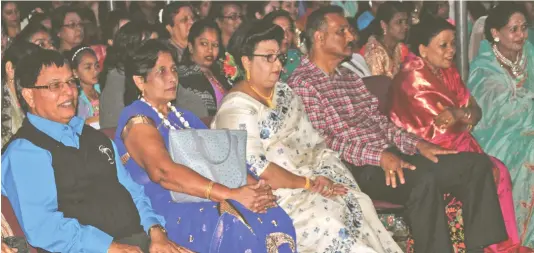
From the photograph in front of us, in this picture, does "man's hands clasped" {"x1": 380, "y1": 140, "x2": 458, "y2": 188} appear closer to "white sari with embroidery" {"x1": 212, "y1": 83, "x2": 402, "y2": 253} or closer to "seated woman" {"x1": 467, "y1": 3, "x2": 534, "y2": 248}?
"white sari with embroidery" {"x1": 212, "y1": 83, "x2": 402, "y2": 253}

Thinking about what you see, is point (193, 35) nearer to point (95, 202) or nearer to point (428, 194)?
point (428, 194)

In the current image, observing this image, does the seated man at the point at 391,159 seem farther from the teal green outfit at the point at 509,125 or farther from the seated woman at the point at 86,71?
the seated woman at the point at 86,71

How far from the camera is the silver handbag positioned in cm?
389

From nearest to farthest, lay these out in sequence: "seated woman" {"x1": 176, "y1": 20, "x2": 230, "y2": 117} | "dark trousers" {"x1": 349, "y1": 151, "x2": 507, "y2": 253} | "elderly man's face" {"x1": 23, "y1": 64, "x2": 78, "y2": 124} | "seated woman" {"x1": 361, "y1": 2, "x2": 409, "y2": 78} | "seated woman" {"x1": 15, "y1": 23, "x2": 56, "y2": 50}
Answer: "elderly man's face" {"x1": 23, "y1": 64, "x2": 78, "y2": 124}
"dark trousers" {"x1": 349, "y1": 151, "x2": 507, "y2": 253}
"seated woman" {"x1": 176, "y1": 20, "x2": 230, "y2": 117}
"seated woman" {"x1": 15, "y1": 23, "x2": 56, "y2": 50}
"seated woman" {"x1": 361, "y1": 2, "x2": 409, "y2": 78}

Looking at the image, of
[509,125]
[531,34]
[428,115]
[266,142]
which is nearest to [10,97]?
[266,142]

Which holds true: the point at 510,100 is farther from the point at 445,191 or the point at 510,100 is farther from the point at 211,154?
the point at 211,154

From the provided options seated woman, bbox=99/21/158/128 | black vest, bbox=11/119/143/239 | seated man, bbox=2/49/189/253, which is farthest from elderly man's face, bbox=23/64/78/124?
seated woman, bbox=99/21/158/128

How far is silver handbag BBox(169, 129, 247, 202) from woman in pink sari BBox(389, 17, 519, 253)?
1506 mm

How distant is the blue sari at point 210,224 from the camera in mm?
3766

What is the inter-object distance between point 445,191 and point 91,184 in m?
2.12

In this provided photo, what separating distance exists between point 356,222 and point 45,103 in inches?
Answer: 62.8

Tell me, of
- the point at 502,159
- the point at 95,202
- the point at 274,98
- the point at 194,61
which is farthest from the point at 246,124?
the point at 502,159

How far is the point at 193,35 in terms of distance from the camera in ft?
19.1

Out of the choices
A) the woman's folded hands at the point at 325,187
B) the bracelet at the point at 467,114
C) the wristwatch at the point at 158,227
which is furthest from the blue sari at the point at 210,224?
the bracelet at the point at 467,114
